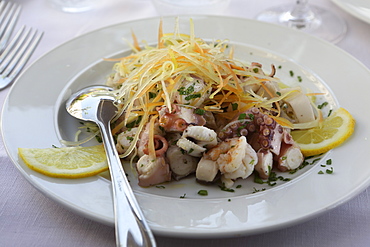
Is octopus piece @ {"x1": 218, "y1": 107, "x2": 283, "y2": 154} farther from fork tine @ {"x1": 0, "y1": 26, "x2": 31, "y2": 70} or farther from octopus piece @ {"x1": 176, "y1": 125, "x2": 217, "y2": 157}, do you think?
fork tine @ {"x1": 0, "y1": 26, "x2": 31, "y2": 70}

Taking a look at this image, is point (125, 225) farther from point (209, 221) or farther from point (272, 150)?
point (272, 150)

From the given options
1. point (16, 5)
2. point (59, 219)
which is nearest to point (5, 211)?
point (59, 219)

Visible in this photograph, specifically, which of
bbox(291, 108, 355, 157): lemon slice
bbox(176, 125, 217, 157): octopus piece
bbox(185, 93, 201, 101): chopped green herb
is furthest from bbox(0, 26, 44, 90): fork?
bbox(291, 108, 355, 157): lemon slice

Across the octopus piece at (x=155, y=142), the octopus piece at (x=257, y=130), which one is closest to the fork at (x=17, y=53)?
the octopus piece at (x=155, y=142)

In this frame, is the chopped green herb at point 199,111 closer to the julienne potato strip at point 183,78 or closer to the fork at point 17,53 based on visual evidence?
the julienne potato strip at point 183,78

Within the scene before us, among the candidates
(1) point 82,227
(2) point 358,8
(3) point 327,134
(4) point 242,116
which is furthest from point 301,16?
(1) point 82,227

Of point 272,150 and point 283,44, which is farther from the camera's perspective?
point 283,44

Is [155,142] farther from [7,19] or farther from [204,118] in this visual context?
[7,19]
